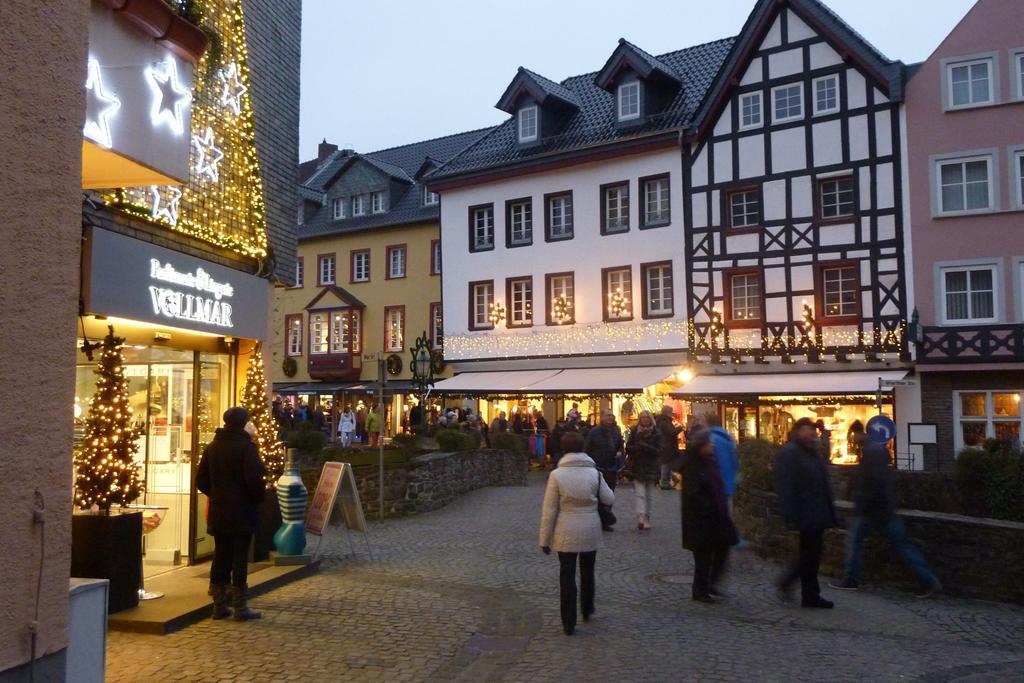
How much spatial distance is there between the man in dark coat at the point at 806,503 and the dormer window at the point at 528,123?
2463cm

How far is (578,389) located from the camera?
26.5 meters

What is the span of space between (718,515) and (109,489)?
209 inches

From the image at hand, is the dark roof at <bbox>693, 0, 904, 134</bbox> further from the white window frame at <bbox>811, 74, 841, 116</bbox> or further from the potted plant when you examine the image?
the potted plant

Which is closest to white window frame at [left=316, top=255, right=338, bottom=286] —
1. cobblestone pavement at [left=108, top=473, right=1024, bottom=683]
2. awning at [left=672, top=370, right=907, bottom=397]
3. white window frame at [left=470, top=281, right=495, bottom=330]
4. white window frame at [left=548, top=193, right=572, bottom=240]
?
white window frame at [left=470, top=281, right=495, bottom=330]

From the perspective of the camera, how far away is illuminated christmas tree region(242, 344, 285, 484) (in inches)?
445

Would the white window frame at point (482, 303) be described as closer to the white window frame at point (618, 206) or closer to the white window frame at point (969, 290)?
the white window frame at point (618, 206)

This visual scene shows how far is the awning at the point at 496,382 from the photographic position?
28.4 meters

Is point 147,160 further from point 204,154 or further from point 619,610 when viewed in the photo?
point 619,610

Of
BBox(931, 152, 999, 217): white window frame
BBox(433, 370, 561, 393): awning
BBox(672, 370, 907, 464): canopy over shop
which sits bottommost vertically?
BBox(672, 370, 907, 464): canopy over shop

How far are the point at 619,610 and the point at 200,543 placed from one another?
15.4 feet

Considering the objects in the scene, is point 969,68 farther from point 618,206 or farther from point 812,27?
point 618,206

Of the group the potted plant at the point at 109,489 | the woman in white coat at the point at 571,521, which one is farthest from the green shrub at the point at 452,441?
the woman in white coat at the point at 571,521

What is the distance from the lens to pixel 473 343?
32438 millimetres

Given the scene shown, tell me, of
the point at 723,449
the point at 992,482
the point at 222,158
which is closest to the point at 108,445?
the point at 222,158
